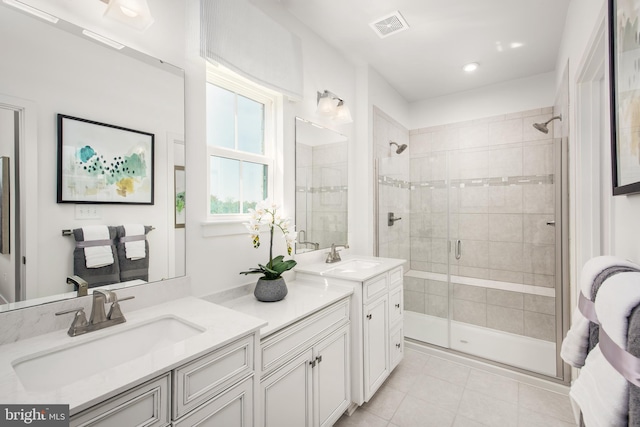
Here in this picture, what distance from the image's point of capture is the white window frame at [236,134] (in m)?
1.70

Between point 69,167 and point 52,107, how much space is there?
0.22 metres

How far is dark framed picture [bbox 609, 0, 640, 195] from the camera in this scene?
877 millimetres

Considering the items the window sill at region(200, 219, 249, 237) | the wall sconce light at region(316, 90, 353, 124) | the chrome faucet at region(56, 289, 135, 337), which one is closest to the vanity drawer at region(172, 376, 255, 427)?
the chrome faucet at region(56, 289, 135, 337)

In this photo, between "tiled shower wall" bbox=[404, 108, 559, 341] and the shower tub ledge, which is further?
"tiled shower wall" bbox=[404, 108, 559, 341]

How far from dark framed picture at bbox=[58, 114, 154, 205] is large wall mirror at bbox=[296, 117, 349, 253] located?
1.07 m

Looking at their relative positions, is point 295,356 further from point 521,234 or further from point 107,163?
point 521,234

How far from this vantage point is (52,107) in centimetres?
108

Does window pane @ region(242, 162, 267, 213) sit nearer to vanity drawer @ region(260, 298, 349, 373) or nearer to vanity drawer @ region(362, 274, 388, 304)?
vanity drawer @ region(260, 298, 349, 373)

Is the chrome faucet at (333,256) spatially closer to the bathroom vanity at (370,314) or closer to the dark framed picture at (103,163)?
the bathroom vanity at (370,314)

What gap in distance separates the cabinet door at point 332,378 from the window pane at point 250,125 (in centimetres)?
132

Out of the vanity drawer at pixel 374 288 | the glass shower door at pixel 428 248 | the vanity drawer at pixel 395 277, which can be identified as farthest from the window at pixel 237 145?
the glass shower door at pixel 428 248

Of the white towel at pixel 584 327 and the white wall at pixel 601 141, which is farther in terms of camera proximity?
the white wall at pixel 601 141

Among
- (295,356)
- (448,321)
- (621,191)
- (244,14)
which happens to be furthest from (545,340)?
(244,14)

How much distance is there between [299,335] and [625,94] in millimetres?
1584
